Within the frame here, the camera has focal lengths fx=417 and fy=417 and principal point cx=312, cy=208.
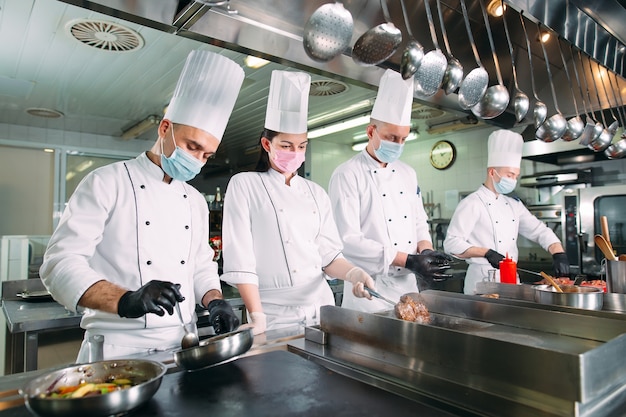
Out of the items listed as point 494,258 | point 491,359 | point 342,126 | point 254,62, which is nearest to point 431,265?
point 494,258

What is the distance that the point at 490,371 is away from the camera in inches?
34.8

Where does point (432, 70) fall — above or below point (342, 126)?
below

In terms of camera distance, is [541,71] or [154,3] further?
[541,71]

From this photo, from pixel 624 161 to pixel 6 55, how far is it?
601 cm

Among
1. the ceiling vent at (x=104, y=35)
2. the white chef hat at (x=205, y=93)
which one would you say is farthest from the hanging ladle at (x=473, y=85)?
the ceiling vent at (x=104, y=35)

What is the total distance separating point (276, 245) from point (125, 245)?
69cm

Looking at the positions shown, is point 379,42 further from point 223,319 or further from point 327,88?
point 327,88

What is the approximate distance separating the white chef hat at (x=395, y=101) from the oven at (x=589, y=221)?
2.66 m

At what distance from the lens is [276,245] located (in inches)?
77.0

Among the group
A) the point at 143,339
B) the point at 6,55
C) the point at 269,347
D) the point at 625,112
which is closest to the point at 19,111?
the point at 6,55

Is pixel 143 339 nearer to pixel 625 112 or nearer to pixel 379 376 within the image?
pixel 379 376

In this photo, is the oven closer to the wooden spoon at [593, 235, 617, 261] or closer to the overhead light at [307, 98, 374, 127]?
the wooden spoon at [593, 235, 617, 261]

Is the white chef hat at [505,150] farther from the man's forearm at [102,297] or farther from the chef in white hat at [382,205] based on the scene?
the man's forearm at [102,297]

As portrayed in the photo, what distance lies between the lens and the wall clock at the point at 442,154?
616 centimetres
